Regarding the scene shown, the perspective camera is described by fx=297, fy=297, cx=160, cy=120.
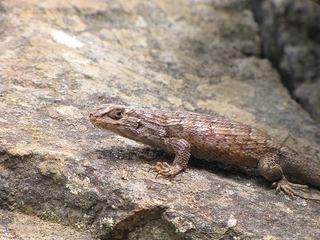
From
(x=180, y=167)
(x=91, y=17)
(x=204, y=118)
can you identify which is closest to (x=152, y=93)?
(x=204, y=118)

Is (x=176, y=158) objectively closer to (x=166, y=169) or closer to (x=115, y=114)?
(x=166, y=169)

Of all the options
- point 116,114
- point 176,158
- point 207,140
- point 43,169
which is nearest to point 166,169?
point 176,158

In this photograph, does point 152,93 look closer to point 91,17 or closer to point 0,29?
point 91,17

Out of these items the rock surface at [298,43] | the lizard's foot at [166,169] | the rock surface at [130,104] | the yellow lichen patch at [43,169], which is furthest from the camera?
the rock surface at [298,43]

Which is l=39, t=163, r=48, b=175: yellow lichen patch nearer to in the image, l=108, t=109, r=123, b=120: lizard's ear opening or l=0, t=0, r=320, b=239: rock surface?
l=0, t=0, r=320, b=239: rock surface

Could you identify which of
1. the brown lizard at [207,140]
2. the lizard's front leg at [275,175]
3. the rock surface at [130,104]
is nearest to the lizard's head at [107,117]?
the brown lizard at [207,140]

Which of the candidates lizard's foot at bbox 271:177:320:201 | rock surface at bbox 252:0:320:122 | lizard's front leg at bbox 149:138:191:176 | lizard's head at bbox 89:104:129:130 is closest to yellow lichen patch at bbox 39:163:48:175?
lizard's head at bbox 89:104:129:130

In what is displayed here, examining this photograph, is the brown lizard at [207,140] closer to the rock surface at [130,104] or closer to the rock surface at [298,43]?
the rock surface at [130,104]
